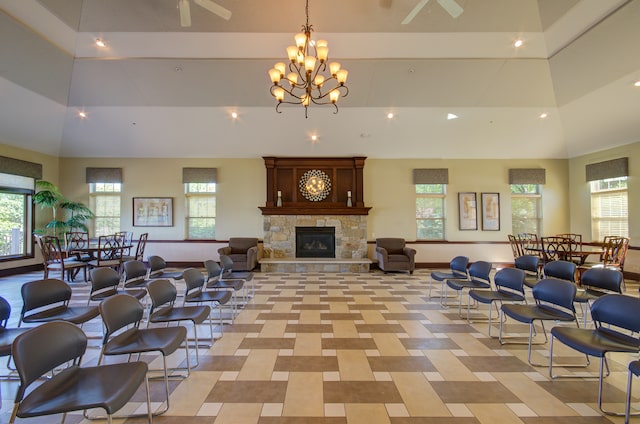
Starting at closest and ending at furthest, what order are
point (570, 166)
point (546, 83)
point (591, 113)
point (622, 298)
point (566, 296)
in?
point (622, 298) → point (566, 296) → point (546, 83) → point (591, 113) → point (570, 166)

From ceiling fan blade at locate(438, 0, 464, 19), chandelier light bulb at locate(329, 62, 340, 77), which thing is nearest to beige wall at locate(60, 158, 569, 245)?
Result: chandelier light bulb at locate(329, 62, 340, 77)

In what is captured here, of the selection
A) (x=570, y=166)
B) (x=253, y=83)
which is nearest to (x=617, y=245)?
(x=570, y=166)

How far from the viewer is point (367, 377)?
2.58m

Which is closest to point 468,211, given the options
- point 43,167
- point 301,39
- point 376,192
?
point 376,192

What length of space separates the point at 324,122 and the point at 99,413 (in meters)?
6.12

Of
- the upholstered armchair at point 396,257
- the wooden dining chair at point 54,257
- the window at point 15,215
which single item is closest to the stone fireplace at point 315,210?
the upholstered armchair at point 396,257

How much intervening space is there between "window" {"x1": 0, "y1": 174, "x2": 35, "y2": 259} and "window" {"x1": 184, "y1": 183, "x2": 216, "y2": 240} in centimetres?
364

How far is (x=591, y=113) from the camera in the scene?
241 inches

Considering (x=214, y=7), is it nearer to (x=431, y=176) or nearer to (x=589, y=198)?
(x=431, y=176)

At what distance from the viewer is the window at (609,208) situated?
678 centimetres

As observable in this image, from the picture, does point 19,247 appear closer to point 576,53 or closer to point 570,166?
point 576,53

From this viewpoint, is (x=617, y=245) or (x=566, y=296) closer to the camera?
(x=566, y=296)

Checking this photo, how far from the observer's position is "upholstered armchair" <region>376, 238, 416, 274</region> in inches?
285

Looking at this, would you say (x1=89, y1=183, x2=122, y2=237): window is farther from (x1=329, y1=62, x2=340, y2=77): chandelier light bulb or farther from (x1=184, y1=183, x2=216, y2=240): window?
(x1=329, y1=62, x2=340, y2=77): chandelier light bulb
